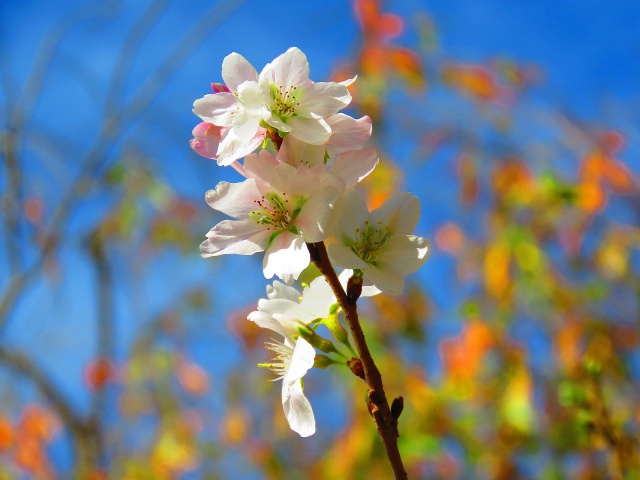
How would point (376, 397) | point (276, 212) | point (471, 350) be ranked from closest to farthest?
point (376, 397)
point (276, 212)
point (471, 350)

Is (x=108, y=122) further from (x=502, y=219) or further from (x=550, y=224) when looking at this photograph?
(x=550, y=224)

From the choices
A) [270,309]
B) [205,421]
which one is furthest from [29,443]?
[270,309]

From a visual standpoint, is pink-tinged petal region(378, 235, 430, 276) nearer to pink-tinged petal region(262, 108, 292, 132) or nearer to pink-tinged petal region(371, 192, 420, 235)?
pink-tinged petal region(371, 192, 420, 235)

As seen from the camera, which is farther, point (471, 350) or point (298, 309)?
point (471, 350)

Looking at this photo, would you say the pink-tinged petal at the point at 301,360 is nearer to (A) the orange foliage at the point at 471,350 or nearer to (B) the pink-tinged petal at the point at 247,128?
(B) the pink-tinged petal at the point at 247,128

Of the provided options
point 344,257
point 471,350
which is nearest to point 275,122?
point 344,257

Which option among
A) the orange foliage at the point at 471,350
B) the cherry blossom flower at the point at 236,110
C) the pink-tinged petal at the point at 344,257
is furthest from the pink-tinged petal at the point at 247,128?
the orange foliage at the point at 471,350

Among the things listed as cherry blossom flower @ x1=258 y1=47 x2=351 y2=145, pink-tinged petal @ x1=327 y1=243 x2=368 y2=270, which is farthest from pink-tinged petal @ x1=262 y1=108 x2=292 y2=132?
pink-tinged petal @ x1=327 y1=243 x2=368 y2=270

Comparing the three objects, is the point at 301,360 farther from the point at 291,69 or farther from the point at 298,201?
the point at 291,69
